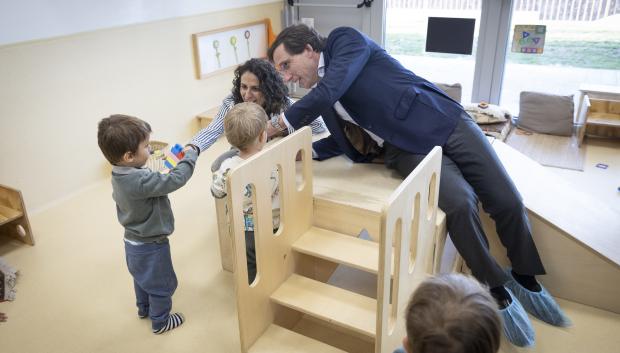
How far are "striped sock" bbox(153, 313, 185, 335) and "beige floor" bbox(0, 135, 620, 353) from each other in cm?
3

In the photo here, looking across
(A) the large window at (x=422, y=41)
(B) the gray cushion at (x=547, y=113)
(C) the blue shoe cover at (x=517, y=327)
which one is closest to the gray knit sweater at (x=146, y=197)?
(C) the blue shoe cover at (x=517, y=327)

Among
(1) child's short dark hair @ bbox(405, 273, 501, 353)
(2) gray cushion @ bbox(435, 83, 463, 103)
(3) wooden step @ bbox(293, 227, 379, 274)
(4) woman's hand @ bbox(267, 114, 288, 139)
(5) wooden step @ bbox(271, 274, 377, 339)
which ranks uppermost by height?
(1) child's short dark hair @ bbox(405, 273, 501, 353)

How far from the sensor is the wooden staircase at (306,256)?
1.56 metres

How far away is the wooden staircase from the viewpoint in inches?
61.4

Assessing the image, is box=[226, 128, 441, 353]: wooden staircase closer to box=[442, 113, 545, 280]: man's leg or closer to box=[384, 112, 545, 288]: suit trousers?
box=[384, 112, 545, 288]: suit trousers

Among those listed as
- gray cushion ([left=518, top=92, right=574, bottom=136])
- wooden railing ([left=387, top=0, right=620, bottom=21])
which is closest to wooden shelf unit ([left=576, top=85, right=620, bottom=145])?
gray cushion ([left=518, top=92, right=574, bottom=136])

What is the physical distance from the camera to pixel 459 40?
4.39 metres

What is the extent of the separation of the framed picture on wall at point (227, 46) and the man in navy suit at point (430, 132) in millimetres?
2047


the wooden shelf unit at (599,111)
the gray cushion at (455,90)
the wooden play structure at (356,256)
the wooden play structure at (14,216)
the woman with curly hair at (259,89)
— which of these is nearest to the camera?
the wooden play structure at (356,256)

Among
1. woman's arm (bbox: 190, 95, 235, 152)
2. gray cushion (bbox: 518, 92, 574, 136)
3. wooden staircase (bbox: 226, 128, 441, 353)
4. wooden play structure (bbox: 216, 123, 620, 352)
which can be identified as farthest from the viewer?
gray cushion (bbox: 518, 92, 574, 136)

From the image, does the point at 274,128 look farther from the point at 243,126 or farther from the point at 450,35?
the point at 450,35

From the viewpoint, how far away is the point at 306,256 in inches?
85.5

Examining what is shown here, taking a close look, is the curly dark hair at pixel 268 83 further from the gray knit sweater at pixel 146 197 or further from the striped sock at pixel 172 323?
the striped sock at pixel 172 323

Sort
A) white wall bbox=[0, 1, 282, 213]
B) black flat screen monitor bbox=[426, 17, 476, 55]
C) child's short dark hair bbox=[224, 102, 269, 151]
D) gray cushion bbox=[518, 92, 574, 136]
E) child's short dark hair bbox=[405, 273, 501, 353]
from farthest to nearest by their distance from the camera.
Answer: black flat screen monitor bbox=[426, 17, 476, 55] → gray cushion bbox=[518, 92, 574, 136] → white wall bbox=[0, 1, 282, 213] → child's short dark hair bbox=[224, 102, 269, 151] → child's short dark hair bbox=[405, 273, 501, 353]
